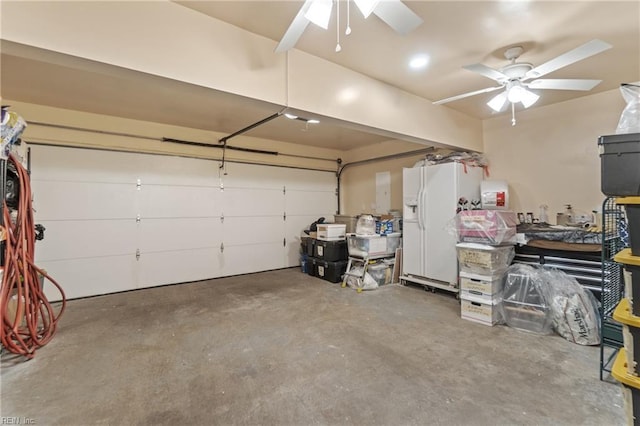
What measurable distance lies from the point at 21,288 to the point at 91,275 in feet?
5.88

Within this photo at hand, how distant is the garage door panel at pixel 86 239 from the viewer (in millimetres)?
3992

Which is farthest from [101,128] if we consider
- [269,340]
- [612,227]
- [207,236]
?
[612,227]

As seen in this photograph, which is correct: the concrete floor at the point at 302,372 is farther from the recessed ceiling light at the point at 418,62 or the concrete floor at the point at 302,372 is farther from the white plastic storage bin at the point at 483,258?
the recessed ceiling light at the point at 418,62

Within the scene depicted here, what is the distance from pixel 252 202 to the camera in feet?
18.8

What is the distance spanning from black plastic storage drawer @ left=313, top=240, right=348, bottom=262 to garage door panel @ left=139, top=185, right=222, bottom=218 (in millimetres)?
2012

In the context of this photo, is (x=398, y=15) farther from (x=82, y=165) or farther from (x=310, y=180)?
(x=310, y=180)

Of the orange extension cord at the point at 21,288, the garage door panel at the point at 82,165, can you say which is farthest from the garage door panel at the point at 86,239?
the orange extension cord at the point at 21,288

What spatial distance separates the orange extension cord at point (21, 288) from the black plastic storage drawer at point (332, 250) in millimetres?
3563

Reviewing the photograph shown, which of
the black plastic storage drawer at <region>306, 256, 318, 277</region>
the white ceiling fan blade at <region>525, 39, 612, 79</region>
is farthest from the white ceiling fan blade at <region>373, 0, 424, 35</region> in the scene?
the black plastic storage drawer at <region>306, 256, 318, 277</region>

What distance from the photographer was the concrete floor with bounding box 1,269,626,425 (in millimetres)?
1785

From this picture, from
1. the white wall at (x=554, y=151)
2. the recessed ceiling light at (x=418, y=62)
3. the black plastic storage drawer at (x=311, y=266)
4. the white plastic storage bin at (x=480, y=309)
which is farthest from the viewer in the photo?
the black plastic storage drawer at (x=311, y=266)

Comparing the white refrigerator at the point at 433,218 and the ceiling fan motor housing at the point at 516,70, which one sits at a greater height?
the ceiling fan motor housing at the point at 516,70

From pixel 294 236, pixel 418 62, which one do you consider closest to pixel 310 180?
pixel 294 236

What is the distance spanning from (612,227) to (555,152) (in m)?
1.87
